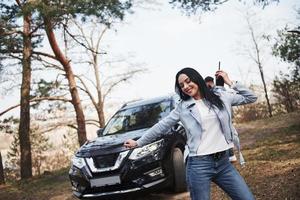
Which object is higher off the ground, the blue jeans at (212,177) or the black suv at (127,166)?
the blue jeans at (212,177)

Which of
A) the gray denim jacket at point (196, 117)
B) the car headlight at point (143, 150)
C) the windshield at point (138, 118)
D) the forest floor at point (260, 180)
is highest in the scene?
the gray denim jacket at point (196, 117)

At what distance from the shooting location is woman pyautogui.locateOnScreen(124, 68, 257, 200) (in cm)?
340

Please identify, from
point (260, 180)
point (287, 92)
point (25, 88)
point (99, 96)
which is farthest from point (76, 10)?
point (99, 96)

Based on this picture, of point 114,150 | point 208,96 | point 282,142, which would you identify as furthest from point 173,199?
point 282,142

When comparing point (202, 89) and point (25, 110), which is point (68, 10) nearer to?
point (25, 110)

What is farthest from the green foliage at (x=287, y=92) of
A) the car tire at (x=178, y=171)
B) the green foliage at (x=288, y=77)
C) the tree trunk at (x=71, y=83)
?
the car tire at (x=178, y=171)

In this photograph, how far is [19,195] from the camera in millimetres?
10766

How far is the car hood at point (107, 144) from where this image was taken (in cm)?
654

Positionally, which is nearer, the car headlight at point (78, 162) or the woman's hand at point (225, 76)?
the woman's hand at point (225, 76)

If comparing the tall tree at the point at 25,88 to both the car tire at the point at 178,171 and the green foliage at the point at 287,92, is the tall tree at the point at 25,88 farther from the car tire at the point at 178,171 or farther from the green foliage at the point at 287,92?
the green foliage at the point at 287,92

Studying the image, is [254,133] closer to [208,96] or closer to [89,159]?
[89,159]

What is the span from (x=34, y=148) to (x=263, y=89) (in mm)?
27624

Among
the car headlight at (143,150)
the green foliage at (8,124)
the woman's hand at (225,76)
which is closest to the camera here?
the woman's hand at (225,76)

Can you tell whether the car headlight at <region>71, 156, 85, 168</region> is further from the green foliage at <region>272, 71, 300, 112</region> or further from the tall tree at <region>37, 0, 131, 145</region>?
the green foliage at <region>272, 71, 300, 112</region>
